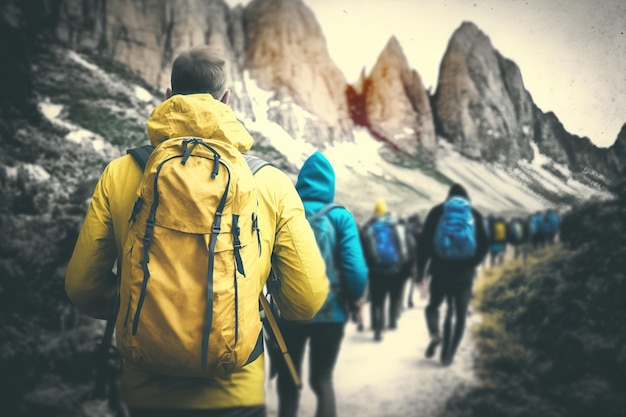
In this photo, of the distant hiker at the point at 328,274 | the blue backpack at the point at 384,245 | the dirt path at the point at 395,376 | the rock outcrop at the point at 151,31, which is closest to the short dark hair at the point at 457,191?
the blue backpack at the point at 384,245

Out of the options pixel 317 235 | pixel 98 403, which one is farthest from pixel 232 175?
pixel 98 403

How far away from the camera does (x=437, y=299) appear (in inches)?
144

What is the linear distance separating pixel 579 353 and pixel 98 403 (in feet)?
11.5

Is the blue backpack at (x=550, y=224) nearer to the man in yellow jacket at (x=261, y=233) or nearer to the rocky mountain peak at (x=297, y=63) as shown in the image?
the rocky mountain peak at (x=297, y=63)

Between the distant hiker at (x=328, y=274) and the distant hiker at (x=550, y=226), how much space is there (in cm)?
194

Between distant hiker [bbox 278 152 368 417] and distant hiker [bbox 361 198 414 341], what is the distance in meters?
1.07

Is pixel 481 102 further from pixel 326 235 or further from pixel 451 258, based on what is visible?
pixel 326 235

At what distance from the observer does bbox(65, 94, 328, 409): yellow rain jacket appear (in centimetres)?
134

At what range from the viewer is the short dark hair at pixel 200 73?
144 centimetres

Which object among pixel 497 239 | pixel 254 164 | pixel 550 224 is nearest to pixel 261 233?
pixel 254 164

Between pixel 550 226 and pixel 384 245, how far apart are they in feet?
4.32

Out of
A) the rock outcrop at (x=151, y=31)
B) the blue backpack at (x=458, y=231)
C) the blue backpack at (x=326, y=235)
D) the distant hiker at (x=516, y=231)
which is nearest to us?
the blue backpack at (x=326, y=235)

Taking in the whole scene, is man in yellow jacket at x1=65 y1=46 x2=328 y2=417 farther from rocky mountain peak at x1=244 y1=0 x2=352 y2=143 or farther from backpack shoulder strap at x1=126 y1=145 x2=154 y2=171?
rocky mountain peak at x1=244 y1=0 x2=352 y2=143

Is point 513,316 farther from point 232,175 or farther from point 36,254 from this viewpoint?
point 36,254
